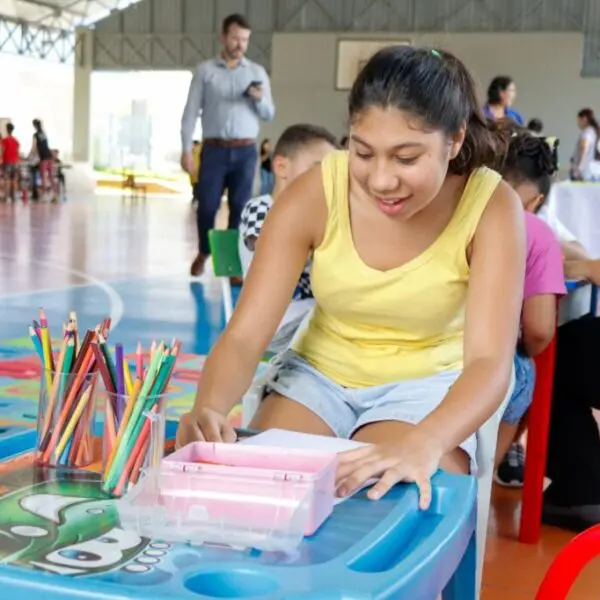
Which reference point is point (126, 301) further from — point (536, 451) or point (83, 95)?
point (83, 95)

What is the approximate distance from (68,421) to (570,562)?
617 mm

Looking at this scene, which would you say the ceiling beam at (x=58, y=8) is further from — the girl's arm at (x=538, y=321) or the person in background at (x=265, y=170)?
the girl's arm at (x=538, y=321)

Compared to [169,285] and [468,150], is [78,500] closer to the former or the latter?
[468,150]

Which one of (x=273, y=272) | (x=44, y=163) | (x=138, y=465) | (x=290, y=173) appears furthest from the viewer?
(x=44, y=163)

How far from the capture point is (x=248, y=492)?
1.01m

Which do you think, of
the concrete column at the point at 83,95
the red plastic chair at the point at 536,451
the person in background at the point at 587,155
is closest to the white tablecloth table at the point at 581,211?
the person in background at the point at 587,155

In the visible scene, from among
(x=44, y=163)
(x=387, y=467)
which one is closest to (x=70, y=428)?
(x=387, y=467)

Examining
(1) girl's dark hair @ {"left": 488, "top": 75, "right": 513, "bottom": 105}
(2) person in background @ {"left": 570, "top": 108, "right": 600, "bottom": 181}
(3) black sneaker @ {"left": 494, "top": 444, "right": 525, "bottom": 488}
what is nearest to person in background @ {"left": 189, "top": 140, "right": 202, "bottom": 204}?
(1) girl's dark hair @ {"left": 488, "top": 75, "right": 513, "bottom": 105}

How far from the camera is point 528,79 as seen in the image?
17094mm

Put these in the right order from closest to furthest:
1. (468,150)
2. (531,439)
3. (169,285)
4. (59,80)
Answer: (468,150) < (531,439) < (169,285) < (59,80)

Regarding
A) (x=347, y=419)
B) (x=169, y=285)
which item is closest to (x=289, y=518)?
(x=347, y=419)

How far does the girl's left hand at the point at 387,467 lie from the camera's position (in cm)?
114

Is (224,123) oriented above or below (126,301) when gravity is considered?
above

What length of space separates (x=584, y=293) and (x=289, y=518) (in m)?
1.92
